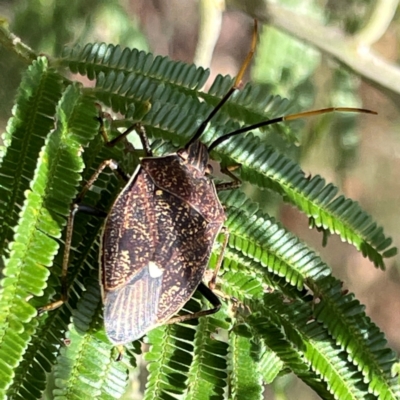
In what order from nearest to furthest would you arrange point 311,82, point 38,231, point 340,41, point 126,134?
point 38,231, point 126,134, point 340,41, point 311,82

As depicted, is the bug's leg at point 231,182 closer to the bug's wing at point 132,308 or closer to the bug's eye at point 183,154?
the bug's eye at point 183,154

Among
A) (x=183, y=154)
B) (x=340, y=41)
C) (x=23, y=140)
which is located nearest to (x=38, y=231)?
(x=23, y=140)

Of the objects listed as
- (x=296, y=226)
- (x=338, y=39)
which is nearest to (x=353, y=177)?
(x=296, y=226)

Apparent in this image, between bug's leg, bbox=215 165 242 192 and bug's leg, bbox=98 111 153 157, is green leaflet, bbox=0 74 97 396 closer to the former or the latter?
bug's leg, bbox=98 111 153 157

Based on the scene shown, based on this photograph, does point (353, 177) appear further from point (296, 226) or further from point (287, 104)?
point (287, 104)

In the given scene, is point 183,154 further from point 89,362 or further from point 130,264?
point 89,362

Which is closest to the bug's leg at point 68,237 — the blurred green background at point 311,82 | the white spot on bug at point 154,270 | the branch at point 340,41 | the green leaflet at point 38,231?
the green leaflet at point 38,231
